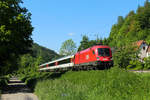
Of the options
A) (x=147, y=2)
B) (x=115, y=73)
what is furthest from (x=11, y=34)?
(x=147, y=2)

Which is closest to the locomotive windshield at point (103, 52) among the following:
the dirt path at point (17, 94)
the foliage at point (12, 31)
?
the foliage at point (12, 31)

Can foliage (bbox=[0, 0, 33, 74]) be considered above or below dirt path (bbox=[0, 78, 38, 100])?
above

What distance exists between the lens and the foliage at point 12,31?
23.0 m

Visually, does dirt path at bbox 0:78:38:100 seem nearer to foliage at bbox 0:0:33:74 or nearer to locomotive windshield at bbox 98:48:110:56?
foliage at bbox 0:0:33:74

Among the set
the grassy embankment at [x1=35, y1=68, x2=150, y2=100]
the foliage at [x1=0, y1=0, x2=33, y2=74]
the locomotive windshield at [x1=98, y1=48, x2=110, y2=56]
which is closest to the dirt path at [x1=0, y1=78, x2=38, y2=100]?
the foliage at [x1=0, y1=0, x2=33, y2=74]

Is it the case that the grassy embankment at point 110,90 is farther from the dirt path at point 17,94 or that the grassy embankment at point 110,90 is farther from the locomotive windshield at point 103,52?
the locomotive windshield at point 103,52

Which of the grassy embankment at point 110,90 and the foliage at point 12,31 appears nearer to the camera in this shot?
the grassy embankment at point 110,90

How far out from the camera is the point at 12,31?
23.3 m

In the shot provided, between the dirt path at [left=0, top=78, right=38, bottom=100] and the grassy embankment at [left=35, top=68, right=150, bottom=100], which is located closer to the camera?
the grassy embankment at [left=35, top=68, right=150, bottom=100]

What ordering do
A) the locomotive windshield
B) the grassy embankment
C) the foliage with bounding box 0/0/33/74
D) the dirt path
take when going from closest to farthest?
the grassy embankment < the dirt path < the foliage with bounding box 0/0/33/74 < the locomotive windshield

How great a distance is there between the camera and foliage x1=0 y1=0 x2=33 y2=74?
75.4 feet

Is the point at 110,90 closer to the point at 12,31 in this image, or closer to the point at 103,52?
the point at 12,31

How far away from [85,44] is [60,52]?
67.2ft

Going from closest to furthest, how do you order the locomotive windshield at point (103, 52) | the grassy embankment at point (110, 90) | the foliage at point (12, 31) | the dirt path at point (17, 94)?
the grassy embankment at point (110, 90) → the dirt path at point (17, 94) → the foliage at point (12, 31) → the locomotive windshield at point (103, 52)
